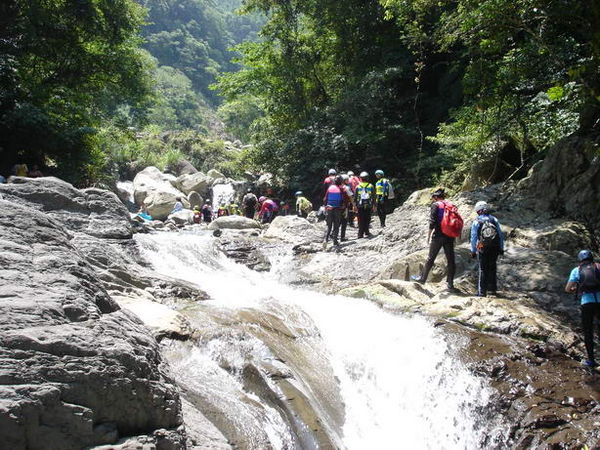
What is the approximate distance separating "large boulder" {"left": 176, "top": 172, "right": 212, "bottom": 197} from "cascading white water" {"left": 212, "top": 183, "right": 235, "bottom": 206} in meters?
0.84

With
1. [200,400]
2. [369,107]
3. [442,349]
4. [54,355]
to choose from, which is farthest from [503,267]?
[369,107]

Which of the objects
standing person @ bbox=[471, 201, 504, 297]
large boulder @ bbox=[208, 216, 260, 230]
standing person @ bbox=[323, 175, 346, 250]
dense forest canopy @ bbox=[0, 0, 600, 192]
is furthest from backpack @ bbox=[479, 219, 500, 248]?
large boulder @ bbox=[208, 216, 260, 230]

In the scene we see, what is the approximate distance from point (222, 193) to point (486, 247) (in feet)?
77.4

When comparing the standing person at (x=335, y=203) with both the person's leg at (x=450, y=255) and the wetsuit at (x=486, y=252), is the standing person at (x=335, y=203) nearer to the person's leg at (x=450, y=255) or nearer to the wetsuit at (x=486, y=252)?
the person's leg at (x=450, y=255)

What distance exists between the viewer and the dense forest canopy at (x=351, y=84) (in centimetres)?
1116

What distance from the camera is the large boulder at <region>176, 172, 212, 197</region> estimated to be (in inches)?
1251

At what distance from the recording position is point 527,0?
9.94 m

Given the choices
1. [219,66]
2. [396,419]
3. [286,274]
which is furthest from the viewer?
[219,66]

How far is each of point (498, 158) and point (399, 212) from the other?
355 cm

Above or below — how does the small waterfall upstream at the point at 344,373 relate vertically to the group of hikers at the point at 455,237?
below

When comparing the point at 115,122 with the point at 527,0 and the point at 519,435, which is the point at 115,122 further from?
the point at 519,435

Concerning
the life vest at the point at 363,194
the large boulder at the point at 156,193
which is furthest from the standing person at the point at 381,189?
the large boulder at the point at 156,193

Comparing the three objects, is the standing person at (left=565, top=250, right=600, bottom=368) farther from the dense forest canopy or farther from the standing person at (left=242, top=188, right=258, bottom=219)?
the standing person at (left=242, top=188, right=258, bottom=219)

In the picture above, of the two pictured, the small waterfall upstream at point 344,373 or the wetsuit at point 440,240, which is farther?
the wetsuit at point 440,240
